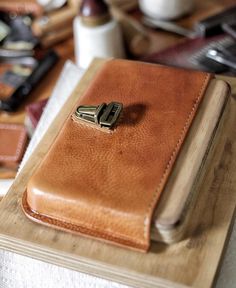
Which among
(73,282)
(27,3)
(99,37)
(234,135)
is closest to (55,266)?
(73,282)

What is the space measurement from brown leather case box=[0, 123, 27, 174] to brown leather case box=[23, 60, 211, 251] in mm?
205

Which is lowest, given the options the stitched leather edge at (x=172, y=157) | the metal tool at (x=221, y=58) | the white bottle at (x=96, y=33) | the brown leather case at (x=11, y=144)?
the metal tool at (x=221, y=58)

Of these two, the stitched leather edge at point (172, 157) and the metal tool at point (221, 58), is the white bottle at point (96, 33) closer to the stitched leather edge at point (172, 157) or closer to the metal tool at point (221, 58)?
the metal tool at point (221, 58)

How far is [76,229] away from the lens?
540 mm

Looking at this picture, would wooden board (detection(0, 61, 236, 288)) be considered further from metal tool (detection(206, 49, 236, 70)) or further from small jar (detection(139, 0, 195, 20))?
small jar (detection(139, 0, 195, 20))

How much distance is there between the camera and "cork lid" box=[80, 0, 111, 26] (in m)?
0.85

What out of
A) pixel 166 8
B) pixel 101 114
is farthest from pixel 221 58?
pixel 101 114

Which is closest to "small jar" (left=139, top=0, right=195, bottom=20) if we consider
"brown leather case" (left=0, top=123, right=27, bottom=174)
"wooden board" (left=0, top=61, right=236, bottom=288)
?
"brown leather case" (left=0, top=123, right=27, bottom=174)

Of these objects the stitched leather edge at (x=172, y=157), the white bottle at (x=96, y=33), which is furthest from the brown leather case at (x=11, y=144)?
the stitched leather edge at (x=172, y=157)

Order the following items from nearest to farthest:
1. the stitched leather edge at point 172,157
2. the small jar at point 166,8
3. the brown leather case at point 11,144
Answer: the stitched leather edge at point 172,157, the brown leather case at point 11,144, the small jar at point 166,8

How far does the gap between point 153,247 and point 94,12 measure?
1.59 feet

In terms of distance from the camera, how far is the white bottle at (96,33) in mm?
864

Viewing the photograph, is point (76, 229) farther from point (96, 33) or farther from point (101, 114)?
A: point (96, 33)

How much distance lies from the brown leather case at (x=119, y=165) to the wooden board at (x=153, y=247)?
0.04 ft
